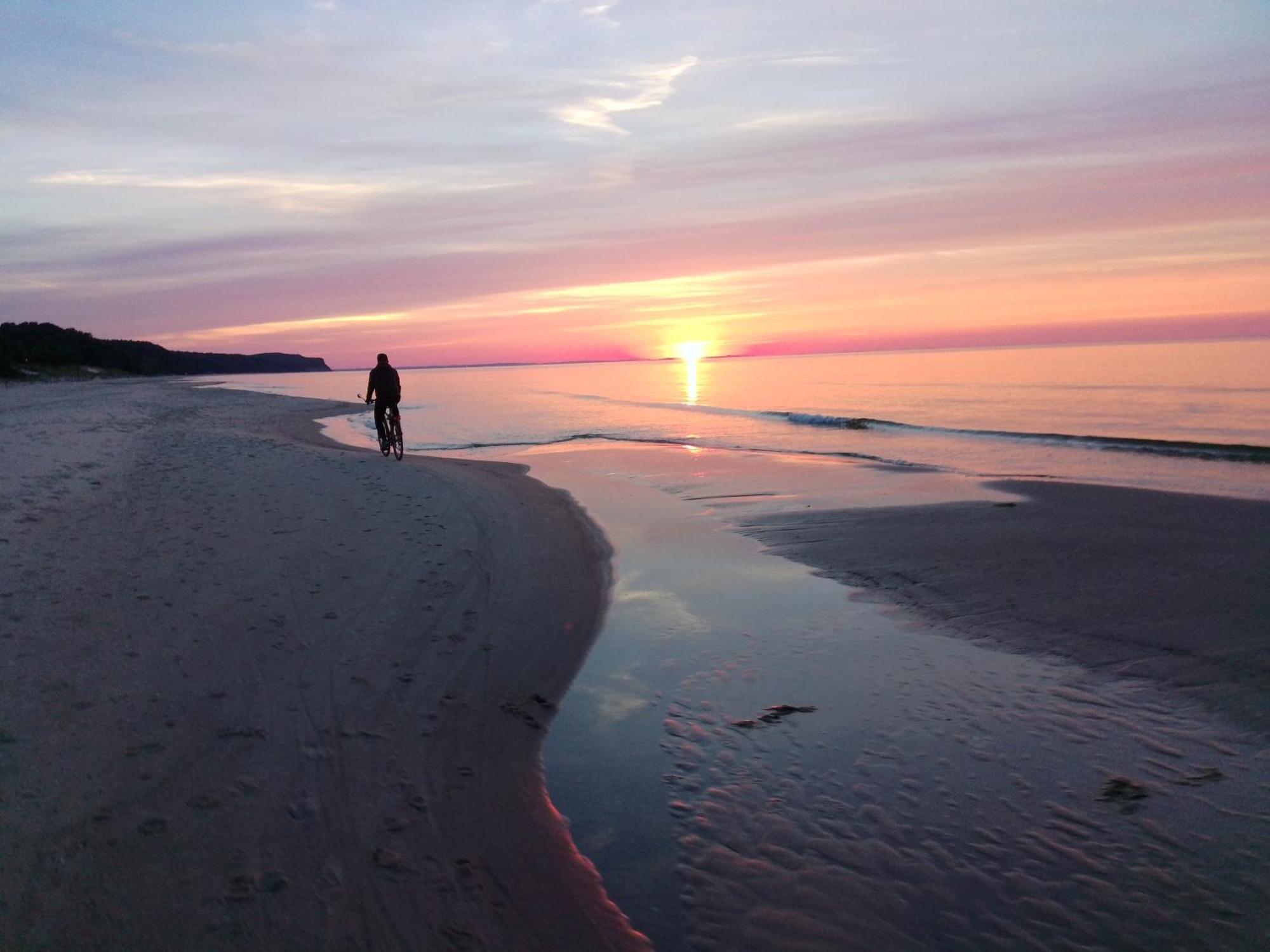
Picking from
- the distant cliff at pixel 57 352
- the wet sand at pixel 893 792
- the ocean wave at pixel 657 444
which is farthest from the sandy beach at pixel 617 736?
the distant cliff at pixel 57 352

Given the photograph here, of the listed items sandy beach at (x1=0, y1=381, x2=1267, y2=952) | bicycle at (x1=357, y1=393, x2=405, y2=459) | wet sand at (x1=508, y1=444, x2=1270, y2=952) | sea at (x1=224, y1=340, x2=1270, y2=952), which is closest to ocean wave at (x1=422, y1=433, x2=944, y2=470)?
bicycle at (x1=357, y1=393, x2=405, y2=459)

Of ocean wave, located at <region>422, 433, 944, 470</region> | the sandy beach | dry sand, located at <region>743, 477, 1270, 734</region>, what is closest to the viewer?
the sandy beach

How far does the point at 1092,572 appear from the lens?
9547mm

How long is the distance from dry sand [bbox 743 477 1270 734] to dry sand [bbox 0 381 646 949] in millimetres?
3804

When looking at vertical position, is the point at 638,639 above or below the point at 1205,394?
below

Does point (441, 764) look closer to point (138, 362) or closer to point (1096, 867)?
point (1096, 867)

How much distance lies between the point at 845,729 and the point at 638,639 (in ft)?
8.60

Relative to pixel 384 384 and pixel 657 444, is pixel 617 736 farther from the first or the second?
pixel 657 444

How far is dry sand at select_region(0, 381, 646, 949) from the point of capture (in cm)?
359

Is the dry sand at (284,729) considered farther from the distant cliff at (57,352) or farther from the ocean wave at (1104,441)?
the distant cliff at (57,352)

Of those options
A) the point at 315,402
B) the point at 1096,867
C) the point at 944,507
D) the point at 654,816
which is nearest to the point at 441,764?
the point at 654,816

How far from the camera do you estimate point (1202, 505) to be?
13.5 metres

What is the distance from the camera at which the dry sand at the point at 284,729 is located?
3592 mm

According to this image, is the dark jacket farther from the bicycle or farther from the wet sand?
the wet sand
